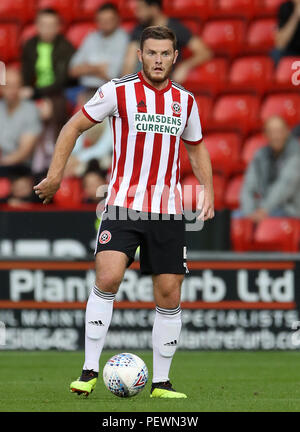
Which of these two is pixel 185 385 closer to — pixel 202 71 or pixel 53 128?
pixel 53 128

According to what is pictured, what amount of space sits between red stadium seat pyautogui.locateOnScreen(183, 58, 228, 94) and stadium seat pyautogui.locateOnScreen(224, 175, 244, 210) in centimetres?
180

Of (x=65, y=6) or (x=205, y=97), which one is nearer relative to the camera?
(x=205, y=97)

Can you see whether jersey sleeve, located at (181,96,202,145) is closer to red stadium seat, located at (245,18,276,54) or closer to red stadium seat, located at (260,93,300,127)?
red stadium seat, located at (260,93,300,127)

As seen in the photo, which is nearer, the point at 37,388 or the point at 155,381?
the point at 155,381

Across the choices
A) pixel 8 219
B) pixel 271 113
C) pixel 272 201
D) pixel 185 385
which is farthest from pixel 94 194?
pixel 185 385

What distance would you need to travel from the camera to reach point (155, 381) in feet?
21.6

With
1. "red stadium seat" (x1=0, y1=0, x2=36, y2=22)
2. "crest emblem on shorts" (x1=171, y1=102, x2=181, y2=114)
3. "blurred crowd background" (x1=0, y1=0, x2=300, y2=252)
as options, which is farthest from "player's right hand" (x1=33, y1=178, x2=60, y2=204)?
"red stadium seat" (x1=0, y1=0, x2=36, y2=22)

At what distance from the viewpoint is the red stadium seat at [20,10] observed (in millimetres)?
15023

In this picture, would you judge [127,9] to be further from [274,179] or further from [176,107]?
[176,107]

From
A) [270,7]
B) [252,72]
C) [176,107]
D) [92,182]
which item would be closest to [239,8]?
[270,7]

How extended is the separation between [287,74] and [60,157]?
7.03 m

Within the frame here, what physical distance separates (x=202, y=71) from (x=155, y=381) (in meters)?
7.36

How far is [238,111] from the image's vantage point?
12.8 m

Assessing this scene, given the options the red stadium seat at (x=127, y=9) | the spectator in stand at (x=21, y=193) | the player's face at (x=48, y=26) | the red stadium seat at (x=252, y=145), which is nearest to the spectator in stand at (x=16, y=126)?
the player's face at (x=48, y=26)
